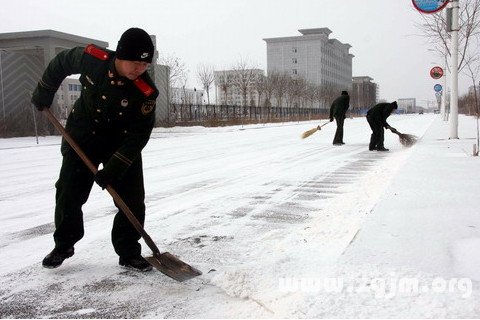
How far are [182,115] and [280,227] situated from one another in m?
30.9

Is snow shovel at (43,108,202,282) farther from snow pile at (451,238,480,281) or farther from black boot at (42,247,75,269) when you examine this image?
snow pile at (451,238,480,281)

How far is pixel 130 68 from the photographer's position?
110 inches

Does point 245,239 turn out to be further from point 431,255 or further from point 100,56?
point 100,56

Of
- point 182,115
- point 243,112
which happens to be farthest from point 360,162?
point 243,112

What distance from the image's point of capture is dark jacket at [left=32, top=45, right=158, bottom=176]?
287 cm

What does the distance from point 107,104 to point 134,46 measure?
43cm

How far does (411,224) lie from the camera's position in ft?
11.4

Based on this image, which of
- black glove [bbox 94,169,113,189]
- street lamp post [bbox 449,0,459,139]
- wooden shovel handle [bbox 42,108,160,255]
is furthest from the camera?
street lamp post [bbox 449,0,459,139]

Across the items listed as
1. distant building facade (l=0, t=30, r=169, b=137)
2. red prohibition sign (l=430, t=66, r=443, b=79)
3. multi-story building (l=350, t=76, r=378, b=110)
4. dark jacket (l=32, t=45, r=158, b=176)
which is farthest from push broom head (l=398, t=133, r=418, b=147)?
multi-story building (l=350, t=76, r=378, b=110)

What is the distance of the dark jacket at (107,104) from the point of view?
2.87m

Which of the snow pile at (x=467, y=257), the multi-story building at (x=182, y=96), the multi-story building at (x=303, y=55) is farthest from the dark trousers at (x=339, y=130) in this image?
the multi-story building at (x=303, y=55)

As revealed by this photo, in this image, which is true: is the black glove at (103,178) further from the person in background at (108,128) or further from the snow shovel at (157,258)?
the snow shovel at (157,258)

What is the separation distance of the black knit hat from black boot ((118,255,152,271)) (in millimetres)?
1370

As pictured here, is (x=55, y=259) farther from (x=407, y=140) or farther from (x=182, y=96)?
(x=182, y=96)
